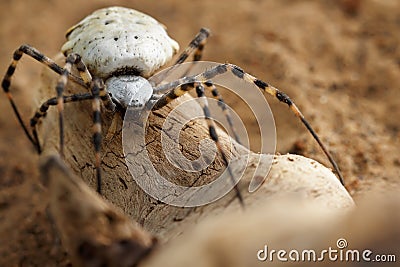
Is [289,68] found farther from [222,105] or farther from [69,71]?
[69,71]

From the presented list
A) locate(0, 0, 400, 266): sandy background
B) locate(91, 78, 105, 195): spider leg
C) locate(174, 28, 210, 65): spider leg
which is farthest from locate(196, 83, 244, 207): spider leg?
locate(0, 0, 400, 266): sandy background

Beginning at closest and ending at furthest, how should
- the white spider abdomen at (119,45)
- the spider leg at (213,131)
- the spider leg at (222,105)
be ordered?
the spider leg at (213,131) → the spider leg at (222,105) → the white spider abdomen at (119,45)

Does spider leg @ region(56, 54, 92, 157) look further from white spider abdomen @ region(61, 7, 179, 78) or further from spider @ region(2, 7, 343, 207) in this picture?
white spider abdomen @ region(61, 7, 179, 78)

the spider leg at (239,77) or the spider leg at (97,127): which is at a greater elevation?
the spider leg at (239,77)

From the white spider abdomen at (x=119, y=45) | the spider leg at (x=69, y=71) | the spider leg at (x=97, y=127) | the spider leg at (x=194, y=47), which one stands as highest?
the spider leg at (x=194, y=47)

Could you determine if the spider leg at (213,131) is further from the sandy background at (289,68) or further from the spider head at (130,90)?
the sandy background at (289,68)

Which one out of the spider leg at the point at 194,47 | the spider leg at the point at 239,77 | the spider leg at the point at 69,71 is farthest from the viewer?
the spider leg at the point at 194,47

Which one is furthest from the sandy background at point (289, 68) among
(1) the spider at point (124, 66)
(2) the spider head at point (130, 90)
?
(2) the spider head at point (130, 90)

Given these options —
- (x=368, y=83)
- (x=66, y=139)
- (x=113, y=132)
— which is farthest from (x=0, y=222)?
(x=368, y=83)

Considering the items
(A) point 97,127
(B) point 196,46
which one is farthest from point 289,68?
(A) point 97,127
